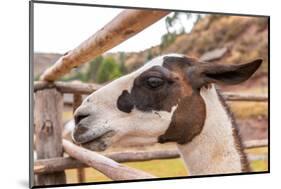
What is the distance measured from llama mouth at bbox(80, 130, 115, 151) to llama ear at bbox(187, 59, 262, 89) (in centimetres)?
52

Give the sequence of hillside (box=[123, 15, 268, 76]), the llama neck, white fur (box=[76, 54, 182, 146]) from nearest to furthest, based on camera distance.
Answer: white fur (box=[76, 54, 182, 146]) < the llama neck < hillside (box=[123, 15, 268, 76])

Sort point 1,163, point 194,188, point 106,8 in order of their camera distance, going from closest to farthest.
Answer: point 1,163 → point 106,8 → point 194,188

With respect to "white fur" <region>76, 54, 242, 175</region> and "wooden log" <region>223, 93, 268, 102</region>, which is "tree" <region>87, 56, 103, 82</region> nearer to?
"white fur" <region>76, 54, 242, 175</region>

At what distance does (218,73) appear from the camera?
110 inches

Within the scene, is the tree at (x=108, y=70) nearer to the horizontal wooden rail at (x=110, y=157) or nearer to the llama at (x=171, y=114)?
the llama at (x=171, y=114)

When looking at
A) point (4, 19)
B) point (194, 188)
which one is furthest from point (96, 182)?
point (4, 19)

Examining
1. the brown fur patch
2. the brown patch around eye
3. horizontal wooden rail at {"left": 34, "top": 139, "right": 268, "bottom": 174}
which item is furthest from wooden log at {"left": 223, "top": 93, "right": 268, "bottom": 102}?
horizontal wooden rail at {"left": 34, "top": 139, "right": 268, "bottom": 174}

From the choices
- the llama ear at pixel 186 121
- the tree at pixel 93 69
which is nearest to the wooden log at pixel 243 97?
the llama ear at pixel 186 121

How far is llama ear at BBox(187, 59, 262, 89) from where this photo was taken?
2736mm

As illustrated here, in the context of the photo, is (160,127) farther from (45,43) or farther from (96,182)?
(45,43)

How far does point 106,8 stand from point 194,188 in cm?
112

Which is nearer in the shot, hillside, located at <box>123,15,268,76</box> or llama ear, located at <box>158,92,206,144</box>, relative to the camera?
llama ear, located at <box>158,92,206,144</box>

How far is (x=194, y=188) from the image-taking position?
2.93 metres

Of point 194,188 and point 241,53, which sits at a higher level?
point 241,53
